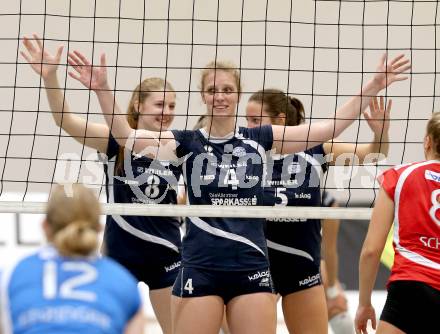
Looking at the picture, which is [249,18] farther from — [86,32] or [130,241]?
[130,241]

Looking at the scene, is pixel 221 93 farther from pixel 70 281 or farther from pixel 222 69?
pixel 70 281

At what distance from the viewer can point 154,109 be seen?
615 centimetres

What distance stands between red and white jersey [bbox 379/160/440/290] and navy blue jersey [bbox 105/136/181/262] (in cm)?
184

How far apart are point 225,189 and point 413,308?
4.25ft

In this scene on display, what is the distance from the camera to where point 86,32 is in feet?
28.7

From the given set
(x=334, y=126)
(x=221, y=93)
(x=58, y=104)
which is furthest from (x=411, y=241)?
(x=58, y=104)

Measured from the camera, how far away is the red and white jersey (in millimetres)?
4617

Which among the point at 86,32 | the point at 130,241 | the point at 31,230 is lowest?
the point at 31,230

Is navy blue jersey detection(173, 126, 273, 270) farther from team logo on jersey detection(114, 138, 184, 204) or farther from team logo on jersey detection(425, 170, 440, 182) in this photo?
team logo on jersey detection(425, 170, 440, 182)

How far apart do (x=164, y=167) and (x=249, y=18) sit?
2.92 metres

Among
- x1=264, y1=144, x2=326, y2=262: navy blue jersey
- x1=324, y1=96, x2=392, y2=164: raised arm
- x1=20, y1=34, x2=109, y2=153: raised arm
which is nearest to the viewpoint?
x1=20, y1=34, x2=109, y2=153: raised arm

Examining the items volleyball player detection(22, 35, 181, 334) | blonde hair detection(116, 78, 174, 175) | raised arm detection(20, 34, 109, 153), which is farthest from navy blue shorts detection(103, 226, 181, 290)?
raised arm detection(20, 34, 109, 153)

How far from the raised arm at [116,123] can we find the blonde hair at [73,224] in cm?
199

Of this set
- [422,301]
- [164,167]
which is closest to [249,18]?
[164,167]
